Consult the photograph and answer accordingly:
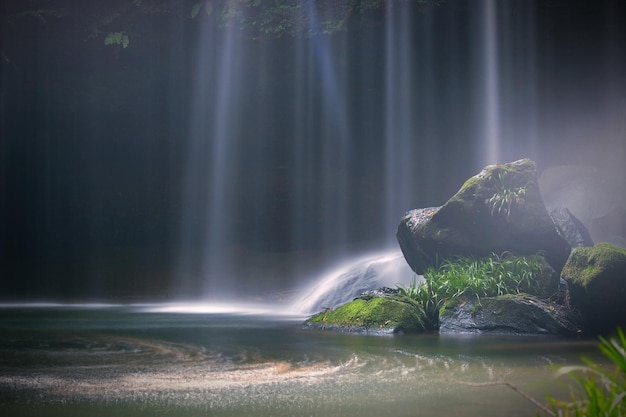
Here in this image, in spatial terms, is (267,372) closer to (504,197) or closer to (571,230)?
(504,197)

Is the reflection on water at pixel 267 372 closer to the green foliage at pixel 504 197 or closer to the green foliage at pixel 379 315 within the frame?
the green foliage at pixel 379 315

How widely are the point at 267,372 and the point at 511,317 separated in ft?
13.5

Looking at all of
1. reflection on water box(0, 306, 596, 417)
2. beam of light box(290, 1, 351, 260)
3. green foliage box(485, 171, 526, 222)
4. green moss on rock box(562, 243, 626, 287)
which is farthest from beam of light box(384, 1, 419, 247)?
reflection on water box(0, 306, 596, 417)

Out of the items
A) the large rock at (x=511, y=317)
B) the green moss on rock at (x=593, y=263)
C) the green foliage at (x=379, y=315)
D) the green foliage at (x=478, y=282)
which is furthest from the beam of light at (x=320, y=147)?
the green moss on rock at (x=593, y=263)

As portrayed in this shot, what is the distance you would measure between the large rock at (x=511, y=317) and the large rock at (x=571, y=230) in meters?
2.94

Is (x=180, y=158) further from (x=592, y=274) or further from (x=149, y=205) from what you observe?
(x=592, y=274)

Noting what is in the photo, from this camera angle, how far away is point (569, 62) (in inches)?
712

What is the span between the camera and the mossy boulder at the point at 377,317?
8422 mm

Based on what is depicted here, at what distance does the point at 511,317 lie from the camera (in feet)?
26.9

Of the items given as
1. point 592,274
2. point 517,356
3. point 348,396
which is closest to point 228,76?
point 592,274

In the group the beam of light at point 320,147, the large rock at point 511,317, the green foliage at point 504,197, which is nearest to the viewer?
the large rock at point 511,317

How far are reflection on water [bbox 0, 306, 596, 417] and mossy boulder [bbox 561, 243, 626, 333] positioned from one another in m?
1.04

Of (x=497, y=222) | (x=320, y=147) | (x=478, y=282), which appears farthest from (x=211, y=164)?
(x=478, y=282)

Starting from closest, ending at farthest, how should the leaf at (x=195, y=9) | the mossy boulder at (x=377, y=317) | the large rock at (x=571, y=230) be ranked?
the mossy boulder at (x=377, y=317), the large rock at (x=571, y=230), the leaf at (x=195, y=9)
